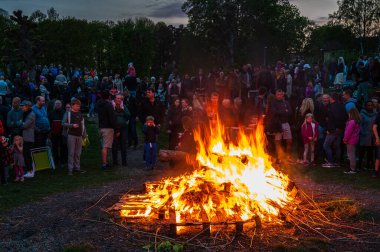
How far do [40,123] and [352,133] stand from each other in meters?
9.45

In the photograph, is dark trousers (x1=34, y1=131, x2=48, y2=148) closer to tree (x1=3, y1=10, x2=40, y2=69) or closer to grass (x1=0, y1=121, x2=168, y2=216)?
grass (x1=0, y1=121, x2=168, y2=216)

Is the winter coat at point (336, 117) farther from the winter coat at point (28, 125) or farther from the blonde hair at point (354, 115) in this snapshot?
the winter coat at point (28, 125)

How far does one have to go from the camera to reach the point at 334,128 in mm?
14375

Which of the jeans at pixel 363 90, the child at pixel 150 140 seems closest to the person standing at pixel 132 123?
the child at pixel 150 140

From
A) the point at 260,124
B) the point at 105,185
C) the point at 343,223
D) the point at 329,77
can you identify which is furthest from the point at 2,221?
the point at 329,77

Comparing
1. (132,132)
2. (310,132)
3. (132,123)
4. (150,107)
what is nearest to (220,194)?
(310,132)

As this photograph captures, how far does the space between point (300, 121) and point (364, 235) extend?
27.2 ft

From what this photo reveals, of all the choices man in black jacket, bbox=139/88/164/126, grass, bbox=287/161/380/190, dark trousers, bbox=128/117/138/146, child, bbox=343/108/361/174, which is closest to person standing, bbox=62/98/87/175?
man in black jacket, bbox=139/88/164/126

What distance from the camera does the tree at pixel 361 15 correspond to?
67.0 meters

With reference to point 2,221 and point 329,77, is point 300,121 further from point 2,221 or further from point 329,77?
point 329,77

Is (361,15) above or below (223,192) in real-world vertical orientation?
above

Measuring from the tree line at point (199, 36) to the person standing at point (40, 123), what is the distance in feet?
96.1

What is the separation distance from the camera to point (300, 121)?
15.7m

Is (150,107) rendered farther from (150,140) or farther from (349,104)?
(349,104)
